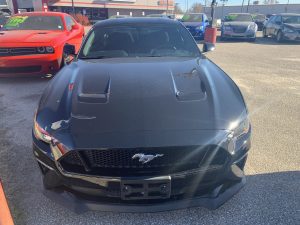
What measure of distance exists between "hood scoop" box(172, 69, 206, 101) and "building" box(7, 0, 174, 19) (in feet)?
130

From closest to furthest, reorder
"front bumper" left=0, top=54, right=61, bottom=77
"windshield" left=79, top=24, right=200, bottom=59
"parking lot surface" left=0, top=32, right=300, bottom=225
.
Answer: "parking lot surface" left=0, top=32, right=300, bottom=225
"windshield" left=79, top=24, right=200, bottom=59
"front bumper" left=0, top=54, right=61, bottom=77

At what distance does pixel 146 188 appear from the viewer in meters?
2.04

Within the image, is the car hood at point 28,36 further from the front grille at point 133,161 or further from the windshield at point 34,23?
the front grille at point 133,161

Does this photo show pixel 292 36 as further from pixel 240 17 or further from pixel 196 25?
pixel 196 25

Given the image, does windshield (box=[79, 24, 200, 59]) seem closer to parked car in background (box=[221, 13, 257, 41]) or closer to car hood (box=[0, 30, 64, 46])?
car hood (box=[0, 30, 64, 46])

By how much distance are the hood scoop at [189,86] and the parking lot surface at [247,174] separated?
0.95m

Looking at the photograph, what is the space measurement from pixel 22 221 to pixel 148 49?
7.67ft

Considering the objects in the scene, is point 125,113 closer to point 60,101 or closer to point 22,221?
point 60,101

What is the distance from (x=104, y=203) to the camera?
213 centimetres

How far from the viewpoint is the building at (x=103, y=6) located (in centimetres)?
4009

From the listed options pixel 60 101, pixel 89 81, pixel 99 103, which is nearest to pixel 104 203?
pixel 99 103

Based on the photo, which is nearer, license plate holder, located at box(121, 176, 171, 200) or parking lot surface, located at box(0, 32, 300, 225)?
license plate holder, located at box(121, 176, 171, 200)

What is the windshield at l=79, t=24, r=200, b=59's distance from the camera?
3639 mm

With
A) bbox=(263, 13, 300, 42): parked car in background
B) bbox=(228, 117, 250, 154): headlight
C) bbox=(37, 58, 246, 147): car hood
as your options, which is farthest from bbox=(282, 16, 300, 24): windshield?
bbox=(228, 117, 250, 154): headlight
